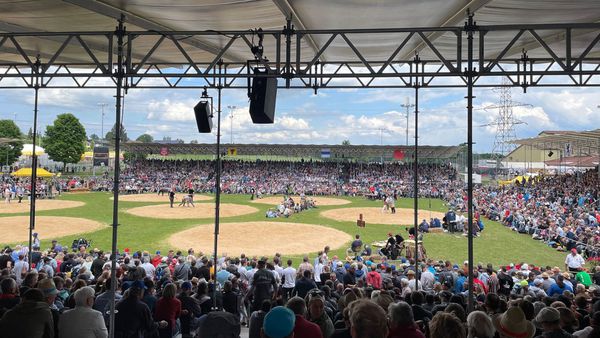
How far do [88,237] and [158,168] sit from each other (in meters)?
42.2

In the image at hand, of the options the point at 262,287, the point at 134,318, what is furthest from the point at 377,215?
the point at 134,318

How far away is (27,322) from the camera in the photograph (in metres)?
4.43

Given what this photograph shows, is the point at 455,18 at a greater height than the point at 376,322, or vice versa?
the point at 455,18

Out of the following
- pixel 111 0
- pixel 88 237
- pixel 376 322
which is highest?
pixel 111 0

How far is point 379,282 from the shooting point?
10656 mm

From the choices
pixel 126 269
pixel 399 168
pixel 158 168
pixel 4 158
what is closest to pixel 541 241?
pixel 126 269

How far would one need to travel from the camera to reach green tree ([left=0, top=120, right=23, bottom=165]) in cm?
7444

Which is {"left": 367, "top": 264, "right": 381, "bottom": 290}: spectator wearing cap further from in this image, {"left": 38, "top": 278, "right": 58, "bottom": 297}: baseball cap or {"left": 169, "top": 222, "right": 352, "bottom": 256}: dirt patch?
{"left": 169, "top": 222, "right": 352, "bottom": 256}: dirt patch

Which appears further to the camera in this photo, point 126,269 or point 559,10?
point 126,269

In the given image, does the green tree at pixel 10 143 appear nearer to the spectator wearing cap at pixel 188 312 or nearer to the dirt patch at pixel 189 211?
the dirt patch at pixel 189 211

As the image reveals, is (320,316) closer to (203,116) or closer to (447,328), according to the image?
(447,328)

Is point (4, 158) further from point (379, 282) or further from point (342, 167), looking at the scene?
point (379, 282)

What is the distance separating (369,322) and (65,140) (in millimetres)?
88370

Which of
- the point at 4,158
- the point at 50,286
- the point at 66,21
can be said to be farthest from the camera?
the point at 4,158
